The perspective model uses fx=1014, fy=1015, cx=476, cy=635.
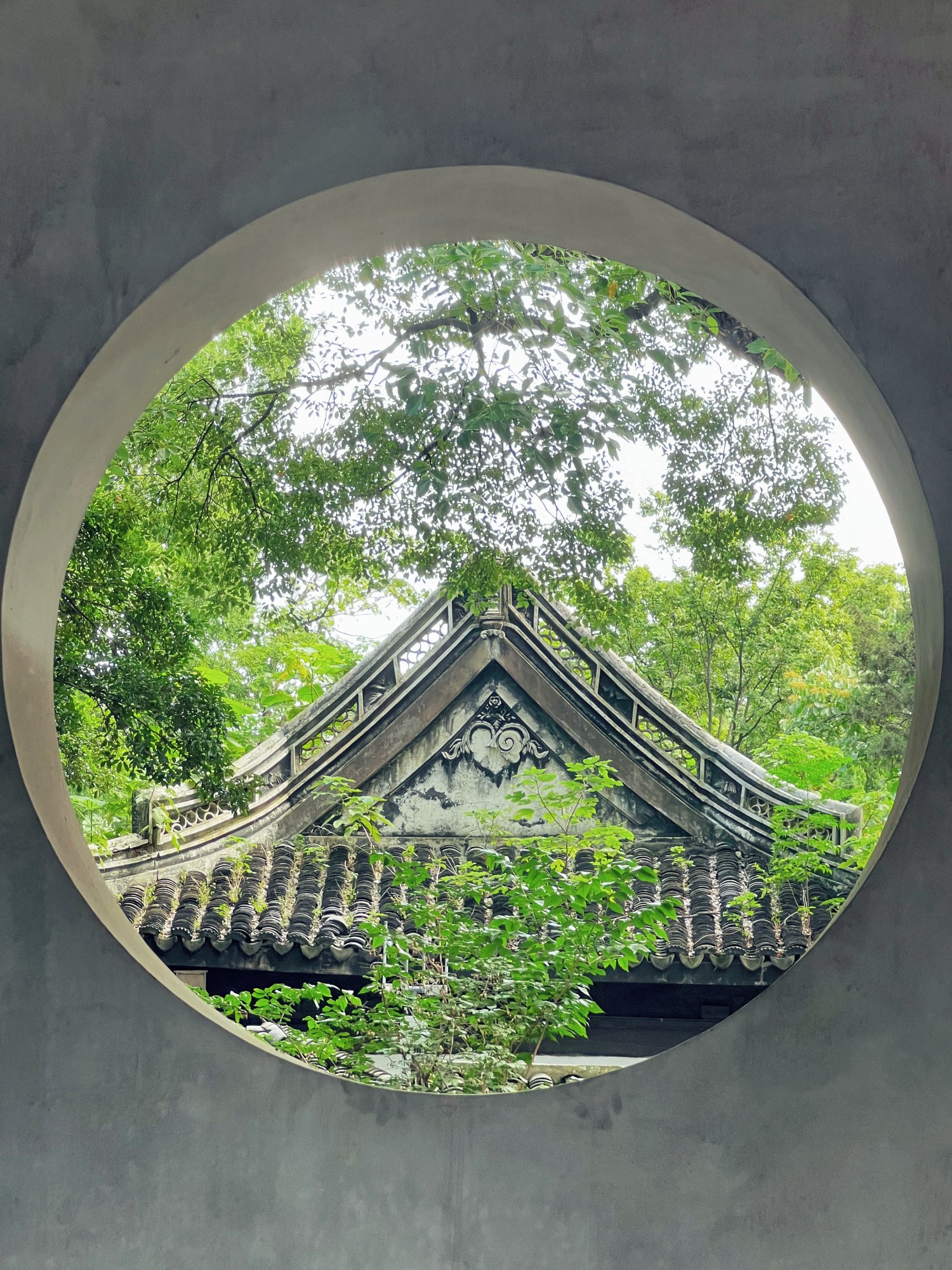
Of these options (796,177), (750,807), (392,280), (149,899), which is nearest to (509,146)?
(796,177)

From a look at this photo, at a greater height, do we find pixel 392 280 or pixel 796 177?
pixel 392 280

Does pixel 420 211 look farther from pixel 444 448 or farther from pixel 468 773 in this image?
pixel 468 773

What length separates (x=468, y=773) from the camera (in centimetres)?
563

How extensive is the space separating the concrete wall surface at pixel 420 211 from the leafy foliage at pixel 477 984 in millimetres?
1982

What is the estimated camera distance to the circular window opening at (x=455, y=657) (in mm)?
4371

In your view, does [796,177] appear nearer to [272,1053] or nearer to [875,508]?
[272,1053]

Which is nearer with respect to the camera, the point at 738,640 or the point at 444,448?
the point at 444,448

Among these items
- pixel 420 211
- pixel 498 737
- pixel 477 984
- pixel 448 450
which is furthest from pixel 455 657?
pixel 420 211

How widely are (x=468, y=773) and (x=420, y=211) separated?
14.4 feet

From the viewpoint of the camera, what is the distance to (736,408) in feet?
18.4

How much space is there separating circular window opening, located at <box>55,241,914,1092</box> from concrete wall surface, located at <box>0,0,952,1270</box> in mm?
2777

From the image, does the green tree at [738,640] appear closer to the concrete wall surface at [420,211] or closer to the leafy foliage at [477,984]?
the leafy foliage at [477,984]

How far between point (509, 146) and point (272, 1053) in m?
1.19

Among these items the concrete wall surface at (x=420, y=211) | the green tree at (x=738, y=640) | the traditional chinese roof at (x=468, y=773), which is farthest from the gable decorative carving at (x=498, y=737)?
the green tree at (x=738, y=640)
